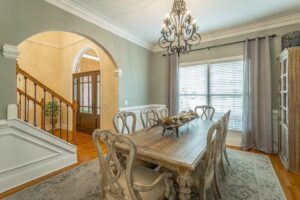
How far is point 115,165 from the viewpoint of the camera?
1314 millimetres

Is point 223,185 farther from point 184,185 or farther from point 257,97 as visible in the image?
point 257,97

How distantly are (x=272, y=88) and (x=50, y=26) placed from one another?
4.42m

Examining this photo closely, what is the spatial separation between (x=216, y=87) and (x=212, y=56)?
814 millimetres

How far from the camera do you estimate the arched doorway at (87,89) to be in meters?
4.80

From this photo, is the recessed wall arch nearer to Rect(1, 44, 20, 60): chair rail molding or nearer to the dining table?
Rect(1, 44, 20, 60): chair rail molding

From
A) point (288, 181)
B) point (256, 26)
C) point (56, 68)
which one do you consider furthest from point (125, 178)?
point (56, 68)

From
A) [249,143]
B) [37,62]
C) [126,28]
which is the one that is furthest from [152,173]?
[37,62]

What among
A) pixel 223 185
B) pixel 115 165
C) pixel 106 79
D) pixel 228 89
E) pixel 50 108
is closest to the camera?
pixel 115 165

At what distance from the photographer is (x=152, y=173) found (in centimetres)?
168

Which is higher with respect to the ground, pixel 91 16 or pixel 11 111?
pixel 91 16

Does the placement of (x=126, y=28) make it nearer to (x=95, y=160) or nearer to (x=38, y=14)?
(x=38, y=14)

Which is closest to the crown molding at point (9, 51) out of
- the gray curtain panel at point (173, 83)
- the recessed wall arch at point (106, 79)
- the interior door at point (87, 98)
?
the recessed wall arch at point (106, 79)

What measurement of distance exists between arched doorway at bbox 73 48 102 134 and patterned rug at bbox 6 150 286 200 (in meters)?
2.25

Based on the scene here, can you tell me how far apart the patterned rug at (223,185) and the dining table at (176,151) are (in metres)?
0.70
